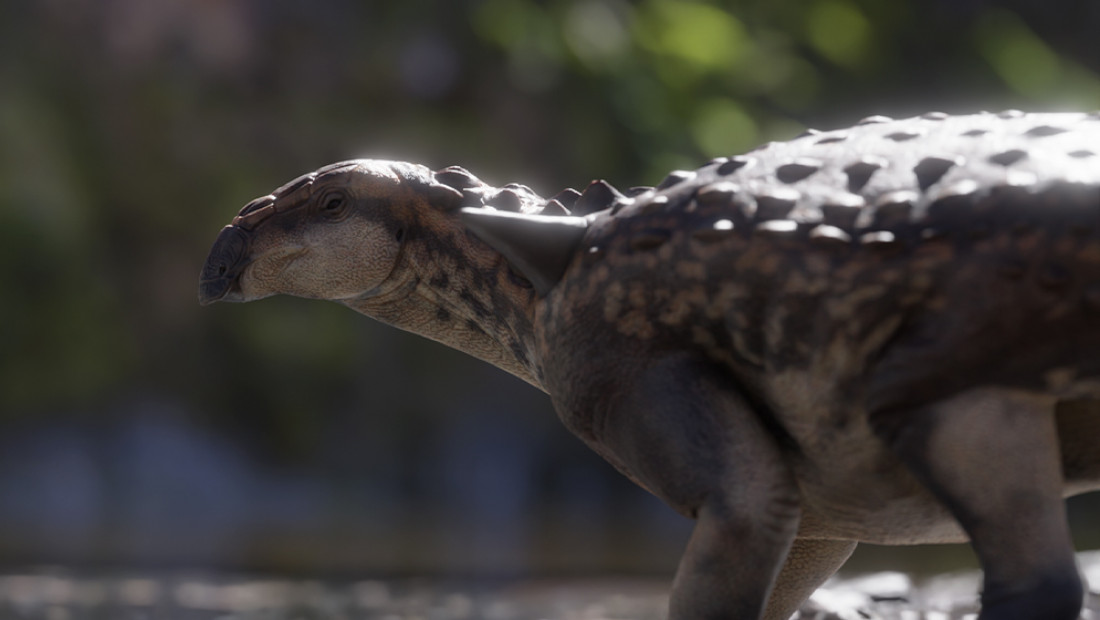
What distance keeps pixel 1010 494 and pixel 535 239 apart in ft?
2.98

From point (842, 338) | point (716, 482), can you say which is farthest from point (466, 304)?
point (842, 338)

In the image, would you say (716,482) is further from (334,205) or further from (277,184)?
(277,184)

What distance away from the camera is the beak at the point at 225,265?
7.95 feet

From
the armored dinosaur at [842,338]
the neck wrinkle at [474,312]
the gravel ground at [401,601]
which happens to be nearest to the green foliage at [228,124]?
the gravel ground at [401,601]

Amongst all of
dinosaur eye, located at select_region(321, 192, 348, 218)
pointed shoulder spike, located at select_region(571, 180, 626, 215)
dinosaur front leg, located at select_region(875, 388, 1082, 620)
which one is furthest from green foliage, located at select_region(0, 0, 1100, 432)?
dinosaur front leg, located at select_region(875, 388, 1082, 620)

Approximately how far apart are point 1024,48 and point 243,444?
8.90m

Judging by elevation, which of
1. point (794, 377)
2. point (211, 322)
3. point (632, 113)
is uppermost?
point (632, 113)

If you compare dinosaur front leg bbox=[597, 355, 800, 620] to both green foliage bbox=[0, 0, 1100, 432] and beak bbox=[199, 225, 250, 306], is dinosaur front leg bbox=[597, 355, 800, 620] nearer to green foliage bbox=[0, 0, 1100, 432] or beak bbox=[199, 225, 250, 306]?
beak bbox=[199, 225, 250, 306]

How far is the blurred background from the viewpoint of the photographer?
12.0m

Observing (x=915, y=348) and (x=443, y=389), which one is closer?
(x=915, y=348)

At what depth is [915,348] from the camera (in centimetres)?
163

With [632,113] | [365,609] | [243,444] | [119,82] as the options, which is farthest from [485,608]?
[119,82]

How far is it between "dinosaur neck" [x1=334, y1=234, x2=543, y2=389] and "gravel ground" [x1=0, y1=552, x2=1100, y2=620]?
1236mm

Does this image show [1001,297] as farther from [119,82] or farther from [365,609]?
[119,82]
